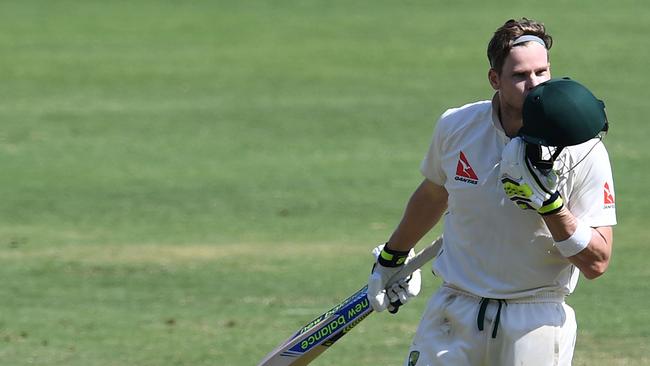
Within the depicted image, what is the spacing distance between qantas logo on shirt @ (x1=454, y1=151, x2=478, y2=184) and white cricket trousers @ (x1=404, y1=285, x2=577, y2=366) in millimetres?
486

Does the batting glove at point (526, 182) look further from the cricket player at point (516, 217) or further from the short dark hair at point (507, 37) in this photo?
the short dark hair at point (507, 37)

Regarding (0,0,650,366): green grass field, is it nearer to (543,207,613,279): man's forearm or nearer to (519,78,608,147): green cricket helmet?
(543,207,613,279): man's forearm

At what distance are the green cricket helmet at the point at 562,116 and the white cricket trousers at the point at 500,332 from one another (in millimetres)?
795

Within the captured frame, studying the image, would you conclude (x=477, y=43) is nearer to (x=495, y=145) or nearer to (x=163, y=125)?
(x=163, y=125)

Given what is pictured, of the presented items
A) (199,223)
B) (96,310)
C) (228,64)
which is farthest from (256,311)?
(228,64)

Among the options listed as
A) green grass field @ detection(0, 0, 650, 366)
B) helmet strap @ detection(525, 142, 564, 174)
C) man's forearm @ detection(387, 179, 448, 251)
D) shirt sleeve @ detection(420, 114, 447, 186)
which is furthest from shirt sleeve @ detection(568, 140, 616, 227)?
green grass field @ detection(0, 0, 650, 366)

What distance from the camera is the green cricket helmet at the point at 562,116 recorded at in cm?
509

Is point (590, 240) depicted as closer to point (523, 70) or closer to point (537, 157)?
point (537, 157)

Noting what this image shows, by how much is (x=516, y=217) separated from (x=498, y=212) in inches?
3.1

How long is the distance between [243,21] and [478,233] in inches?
720

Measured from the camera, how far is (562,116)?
5.09m

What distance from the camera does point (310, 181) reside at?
598 inches

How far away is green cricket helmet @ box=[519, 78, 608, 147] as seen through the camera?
509 centimetres

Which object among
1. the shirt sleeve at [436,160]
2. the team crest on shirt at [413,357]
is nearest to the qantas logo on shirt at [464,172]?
the shirt sleeve at [436,160]
